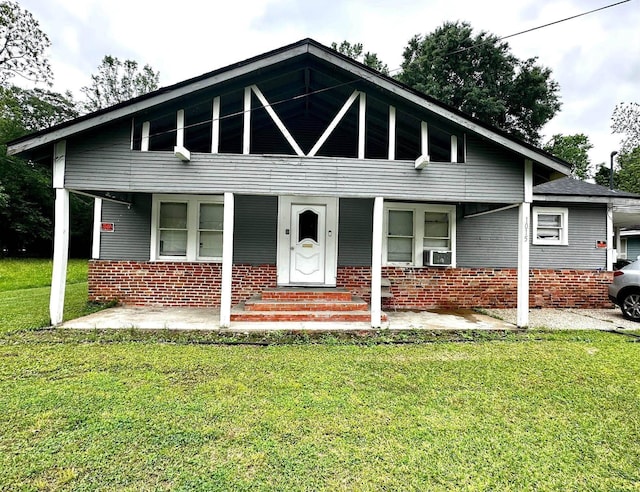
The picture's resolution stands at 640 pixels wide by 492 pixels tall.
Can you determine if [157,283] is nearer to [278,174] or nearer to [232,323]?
[232,323]

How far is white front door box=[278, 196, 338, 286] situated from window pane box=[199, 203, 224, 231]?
4.83 ft

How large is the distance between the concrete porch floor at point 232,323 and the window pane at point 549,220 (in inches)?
136

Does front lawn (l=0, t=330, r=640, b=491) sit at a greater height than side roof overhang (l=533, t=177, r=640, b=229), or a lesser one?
lesser

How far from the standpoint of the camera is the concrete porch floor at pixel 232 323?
5.73 m

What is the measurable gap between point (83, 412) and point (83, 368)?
4.03 ft

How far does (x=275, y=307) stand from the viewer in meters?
6.27

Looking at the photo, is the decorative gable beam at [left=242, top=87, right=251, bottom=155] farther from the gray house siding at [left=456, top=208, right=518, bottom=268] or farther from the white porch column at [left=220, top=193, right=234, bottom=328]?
the gray house siding at [left=456, top=208, right=518, bottom=268]

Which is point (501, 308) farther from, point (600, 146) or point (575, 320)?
point (600, 146)

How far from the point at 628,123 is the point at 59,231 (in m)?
43.9

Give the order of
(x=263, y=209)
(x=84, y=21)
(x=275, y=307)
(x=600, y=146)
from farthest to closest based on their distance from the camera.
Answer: (x=600, y=146) < (x=84, y=21) < (x=263, y=209) < (x=275, y=307)

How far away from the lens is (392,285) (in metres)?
8.02

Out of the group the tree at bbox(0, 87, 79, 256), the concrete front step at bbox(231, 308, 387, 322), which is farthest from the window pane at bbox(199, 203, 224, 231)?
the tree at bbox(0, 87, 79, 256)

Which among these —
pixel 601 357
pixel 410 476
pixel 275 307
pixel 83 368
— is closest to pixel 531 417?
pixel 410 476

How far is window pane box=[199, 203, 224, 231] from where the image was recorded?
7891mm
